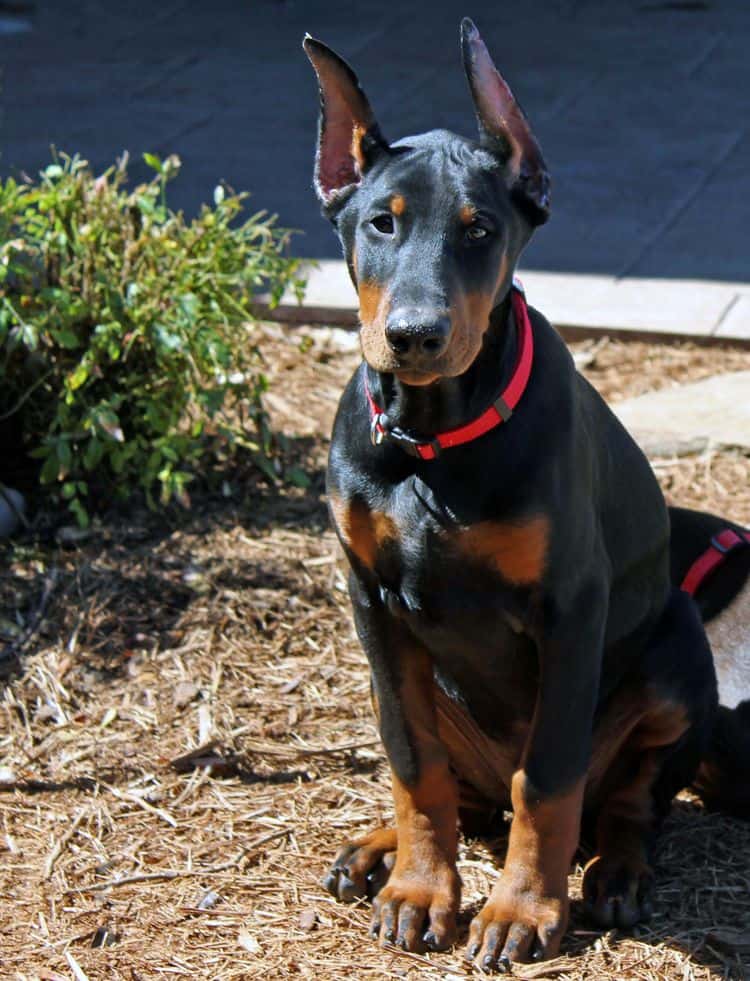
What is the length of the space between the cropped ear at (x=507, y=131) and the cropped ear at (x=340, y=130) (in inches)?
9.1

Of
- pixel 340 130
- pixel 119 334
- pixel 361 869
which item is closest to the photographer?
pixel 340 130

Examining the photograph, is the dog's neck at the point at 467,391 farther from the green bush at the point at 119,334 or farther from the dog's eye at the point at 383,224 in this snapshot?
the green bush at the point at 119,334

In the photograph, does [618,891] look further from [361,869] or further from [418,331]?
[418,331]

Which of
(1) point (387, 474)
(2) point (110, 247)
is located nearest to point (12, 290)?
(2) point (110, 247)

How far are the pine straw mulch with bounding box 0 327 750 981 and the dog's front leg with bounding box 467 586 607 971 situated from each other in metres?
0.08

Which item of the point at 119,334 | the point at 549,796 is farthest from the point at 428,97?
the point at 549,796

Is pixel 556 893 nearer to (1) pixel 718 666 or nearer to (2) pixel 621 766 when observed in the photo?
(2) pixel 621 766

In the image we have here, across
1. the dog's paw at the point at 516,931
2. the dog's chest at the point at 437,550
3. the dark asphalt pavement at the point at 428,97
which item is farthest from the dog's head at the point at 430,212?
the dark asphalt pavement at the point at 428,97

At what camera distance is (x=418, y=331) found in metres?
2.87

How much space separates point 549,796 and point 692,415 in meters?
2.88

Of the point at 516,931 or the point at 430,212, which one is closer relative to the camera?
the point at 430,212

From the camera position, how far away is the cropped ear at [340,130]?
316 centimetres

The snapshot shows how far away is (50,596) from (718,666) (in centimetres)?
200

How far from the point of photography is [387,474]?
328 centimetres
